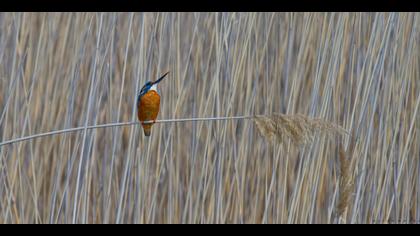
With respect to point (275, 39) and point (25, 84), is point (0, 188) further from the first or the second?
point (275, 39)

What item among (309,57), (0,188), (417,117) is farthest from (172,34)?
(417,117)

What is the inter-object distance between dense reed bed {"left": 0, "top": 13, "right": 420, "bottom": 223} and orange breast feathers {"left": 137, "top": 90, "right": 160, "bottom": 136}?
0.03 metres

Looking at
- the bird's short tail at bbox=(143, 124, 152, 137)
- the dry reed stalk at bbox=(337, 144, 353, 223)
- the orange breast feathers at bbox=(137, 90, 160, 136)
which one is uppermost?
the orange breast feathers at bbox=(137, 90, 160, 136)

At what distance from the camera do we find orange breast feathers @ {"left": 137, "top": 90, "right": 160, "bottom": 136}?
2.17 meters

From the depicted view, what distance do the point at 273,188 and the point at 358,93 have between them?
47cm

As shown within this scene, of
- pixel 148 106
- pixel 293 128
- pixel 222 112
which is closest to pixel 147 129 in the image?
pixel 148 106

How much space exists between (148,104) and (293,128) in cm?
75

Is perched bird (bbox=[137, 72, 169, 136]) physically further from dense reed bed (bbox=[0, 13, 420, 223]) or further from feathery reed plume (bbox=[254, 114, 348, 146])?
feathery reed plume (bbox=[254, 114, 348, 146])

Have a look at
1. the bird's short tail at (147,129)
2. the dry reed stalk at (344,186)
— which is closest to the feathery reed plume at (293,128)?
the dry reed stalk at (344,186)

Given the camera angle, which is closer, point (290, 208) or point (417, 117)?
point (290, 208)

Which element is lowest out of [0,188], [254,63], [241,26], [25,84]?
[0,188]

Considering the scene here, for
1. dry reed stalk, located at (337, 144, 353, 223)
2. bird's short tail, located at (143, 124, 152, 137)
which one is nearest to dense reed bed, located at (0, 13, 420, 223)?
bird's short tail, located at (143, 124, 152, 137)

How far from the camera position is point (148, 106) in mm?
2188

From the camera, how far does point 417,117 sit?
7.34ft
